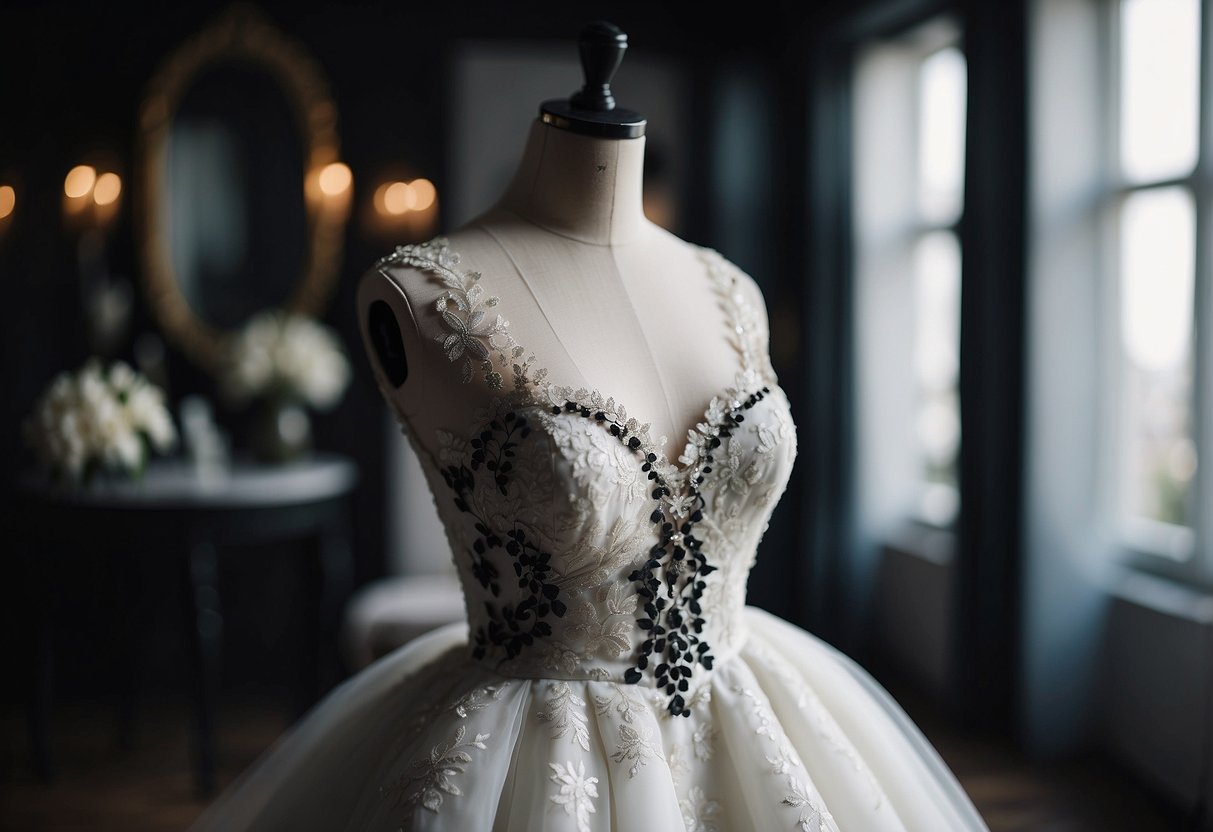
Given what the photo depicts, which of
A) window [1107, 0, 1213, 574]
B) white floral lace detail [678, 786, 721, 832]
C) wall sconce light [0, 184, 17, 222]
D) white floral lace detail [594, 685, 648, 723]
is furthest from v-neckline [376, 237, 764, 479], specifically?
wall sconce light [0, 184, 17, 222]

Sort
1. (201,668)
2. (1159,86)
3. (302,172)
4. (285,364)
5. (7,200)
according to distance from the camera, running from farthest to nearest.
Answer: (302,172)
(7,200)
(285,364)
(201,668)
(1159,86)

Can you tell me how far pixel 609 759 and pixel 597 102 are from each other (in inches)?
32.5

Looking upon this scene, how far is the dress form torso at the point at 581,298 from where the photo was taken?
119 centimetres

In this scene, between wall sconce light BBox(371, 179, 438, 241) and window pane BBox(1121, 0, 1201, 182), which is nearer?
window pane BBox(1121, 0, 1201, 182)

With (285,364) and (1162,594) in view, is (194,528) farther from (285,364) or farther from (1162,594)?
(1162,594)

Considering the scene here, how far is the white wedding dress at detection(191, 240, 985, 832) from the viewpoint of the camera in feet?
3.44

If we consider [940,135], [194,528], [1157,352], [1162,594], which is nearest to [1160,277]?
[1157,352]

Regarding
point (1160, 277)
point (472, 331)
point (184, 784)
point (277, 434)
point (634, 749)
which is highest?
point (1160, 277)

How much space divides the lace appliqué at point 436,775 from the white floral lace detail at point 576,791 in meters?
0.09

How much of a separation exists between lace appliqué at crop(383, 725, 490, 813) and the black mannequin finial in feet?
2.51

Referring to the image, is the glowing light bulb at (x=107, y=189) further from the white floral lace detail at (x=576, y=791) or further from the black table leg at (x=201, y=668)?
the white floral lace detail at (x=576, y=791)

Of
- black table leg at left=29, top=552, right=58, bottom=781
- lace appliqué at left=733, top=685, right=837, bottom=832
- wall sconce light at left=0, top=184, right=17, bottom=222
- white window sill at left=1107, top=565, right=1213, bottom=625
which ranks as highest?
wall sconce light at left=0, top=184, right=17, bottom=222

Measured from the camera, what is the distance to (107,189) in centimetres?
383

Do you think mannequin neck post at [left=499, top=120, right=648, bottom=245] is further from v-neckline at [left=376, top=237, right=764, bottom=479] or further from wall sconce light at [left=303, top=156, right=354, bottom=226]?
wall sconce light at [left=303, top=156, right=354, bottom=226]
